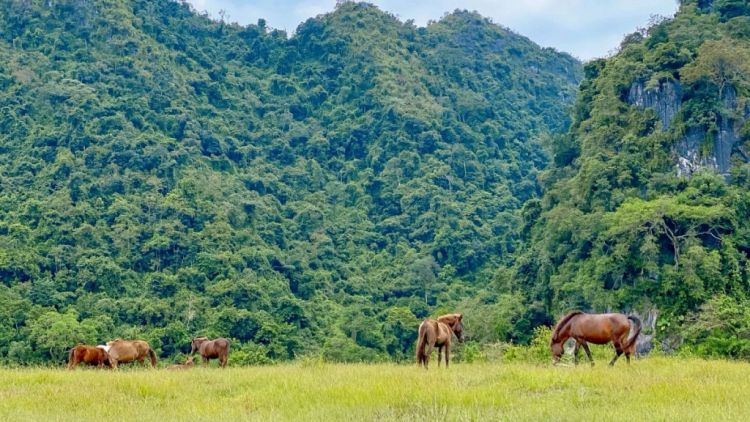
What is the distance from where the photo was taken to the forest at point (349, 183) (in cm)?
3759

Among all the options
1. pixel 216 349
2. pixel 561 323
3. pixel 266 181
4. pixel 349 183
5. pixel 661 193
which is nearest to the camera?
pixel 561 323

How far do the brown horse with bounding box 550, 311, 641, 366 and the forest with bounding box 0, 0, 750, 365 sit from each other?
10646mm

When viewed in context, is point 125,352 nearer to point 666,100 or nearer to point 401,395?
point 401,395

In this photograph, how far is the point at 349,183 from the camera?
86.4 metres

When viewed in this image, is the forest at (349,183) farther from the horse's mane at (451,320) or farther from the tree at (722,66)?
the horse's mane at (451,320)

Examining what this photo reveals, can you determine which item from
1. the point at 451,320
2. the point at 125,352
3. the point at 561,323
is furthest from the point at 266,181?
the point at 561,323

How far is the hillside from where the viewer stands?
32188mm

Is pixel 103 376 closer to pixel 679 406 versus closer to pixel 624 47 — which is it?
pixel 679 406

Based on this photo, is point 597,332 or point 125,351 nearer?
point 597,332

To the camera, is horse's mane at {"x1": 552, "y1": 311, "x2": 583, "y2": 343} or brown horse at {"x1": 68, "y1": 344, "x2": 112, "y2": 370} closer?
horse's mane at {"x1": 552, "y1": 311, "x2": 583, "y2": 343}

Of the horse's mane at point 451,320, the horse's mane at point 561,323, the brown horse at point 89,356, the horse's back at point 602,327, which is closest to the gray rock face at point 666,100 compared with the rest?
the horse's mane at point 561,323

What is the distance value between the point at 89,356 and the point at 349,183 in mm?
69967

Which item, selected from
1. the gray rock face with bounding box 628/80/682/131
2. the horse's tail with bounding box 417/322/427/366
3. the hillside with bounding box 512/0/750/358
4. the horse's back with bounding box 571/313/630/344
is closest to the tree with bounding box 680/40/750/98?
the hillside with bounding box 512/0/750/358

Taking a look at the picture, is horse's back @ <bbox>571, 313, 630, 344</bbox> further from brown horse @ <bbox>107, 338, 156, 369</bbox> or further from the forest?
the forest
